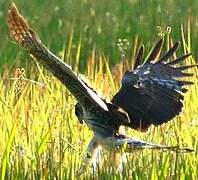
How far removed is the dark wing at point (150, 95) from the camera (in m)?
3.58

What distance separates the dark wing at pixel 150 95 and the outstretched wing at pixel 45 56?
11.8 inches

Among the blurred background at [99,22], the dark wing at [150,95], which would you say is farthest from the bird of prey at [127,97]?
the blurred background at [99,22]

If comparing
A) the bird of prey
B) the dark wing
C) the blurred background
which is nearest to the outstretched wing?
the bird of prey

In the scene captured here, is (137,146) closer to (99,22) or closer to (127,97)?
(127,97)

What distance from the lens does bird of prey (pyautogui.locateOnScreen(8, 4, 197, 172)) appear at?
311cm

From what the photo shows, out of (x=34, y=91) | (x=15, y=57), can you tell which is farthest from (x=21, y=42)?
(x=15, y=57)

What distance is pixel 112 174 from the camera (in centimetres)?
330

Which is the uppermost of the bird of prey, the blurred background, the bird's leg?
the blurred background

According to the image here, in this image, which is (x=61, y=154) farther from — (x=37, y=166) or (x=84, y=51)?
(x=84, y=51)

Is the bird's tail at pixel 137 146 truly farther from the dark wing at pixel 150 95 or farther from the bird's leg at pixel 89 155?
the dark wing at pixel 150 95

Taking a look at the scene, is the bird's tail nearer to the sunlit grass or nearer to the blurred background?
the sunlit grass

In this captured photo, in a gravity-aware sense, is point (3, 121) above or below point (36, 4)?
below

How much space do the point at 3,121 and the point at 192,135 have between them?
0.78 metres

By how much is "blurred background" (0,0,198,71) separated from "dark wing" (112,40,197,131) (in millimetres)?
3125
